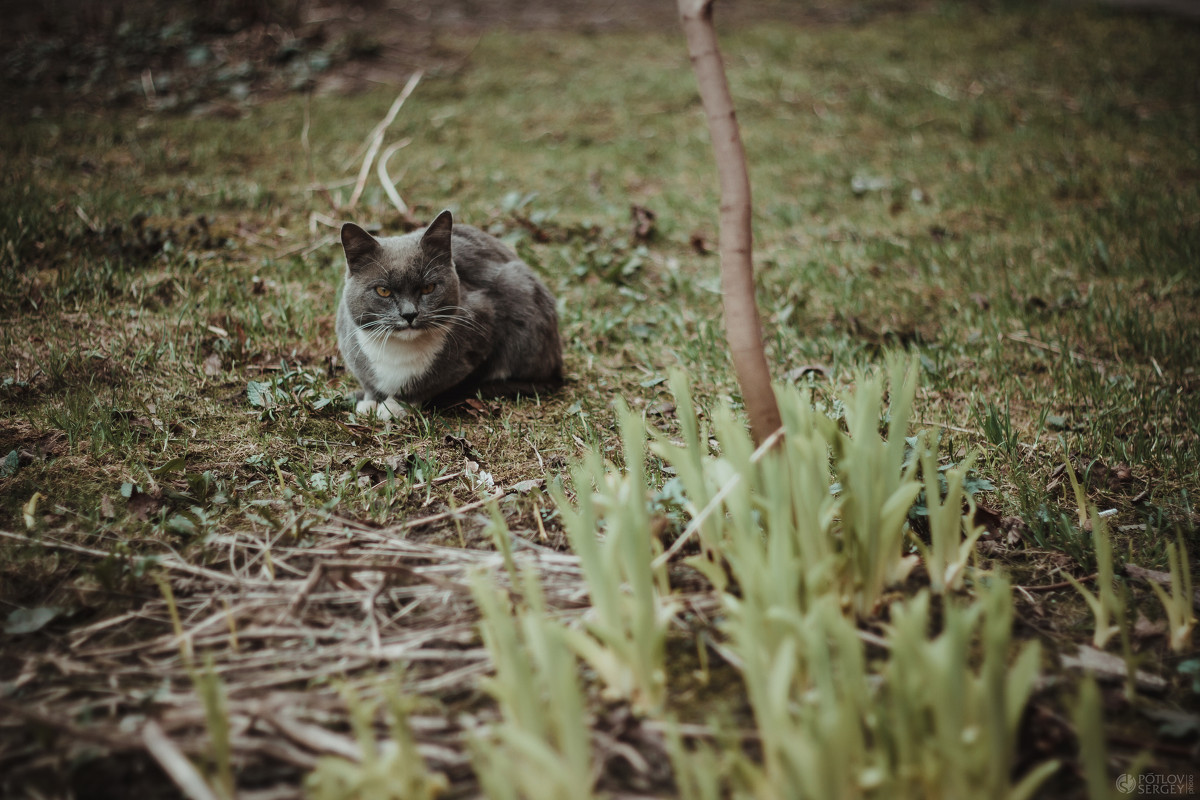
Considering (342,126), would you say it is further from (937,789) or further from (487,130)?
(937,789)

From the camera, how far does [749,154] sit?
6.67 meters

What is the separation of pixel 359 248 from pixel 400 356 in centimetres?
42

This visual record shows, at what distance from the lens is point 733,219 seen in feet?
5.95

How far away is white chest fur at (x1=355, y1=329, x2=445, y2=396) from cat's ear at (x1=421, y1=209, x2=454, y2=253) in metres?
0.31

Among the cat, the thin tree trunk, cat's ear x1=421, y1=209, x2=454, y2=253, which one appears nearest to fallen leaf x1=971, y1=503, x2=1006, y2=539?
the thin tree trunk

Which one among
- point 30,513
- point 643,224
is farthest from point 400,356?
point 643,224

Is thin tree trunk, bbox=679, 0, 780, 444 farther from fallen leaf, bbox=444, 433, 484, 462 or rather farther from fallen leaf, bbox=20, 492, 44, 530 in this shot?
fallen leaf, bbox=20, 492, 44, 530

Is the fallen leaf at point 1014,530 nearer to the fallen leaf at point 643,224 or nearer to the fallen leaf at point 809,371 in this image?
the fallen leaf at point 809,371

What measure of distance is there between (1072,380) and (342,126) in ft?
20.1

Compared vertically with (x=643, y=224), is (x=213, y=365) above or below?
below

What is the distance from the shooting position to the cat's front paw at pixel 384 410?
289cm

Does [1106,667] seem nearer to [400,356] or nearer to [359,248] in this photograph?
[400,356]

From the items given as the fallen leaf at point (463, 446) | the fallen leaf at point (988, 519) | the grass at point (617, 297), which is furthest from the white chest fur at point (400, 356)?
the fallen leaf at point (988, 519)

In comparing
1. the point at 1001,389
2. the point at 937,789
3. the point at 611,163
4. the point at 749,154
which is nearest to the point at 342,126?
the point at 611,163
